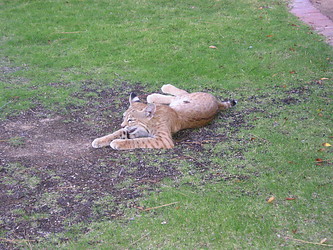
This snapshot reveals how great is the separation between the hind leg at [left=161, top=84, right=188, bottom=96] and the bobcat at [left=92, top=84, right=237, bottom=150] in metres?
0.72

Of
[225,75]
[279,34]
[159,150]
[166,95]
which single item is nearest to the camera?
[159,150]

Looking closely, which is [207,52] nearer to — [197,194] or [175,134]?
[175,134]

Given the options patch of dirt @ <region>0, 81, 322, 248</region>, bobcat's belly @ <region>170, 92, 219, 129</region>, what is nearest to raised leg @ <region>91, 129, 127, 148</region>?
patch of dirt @ <region>0, 81, 322, 248</region>

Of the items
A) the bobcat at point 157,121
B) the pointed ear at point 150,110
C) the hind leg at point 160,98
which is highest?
the pointed ear at point 150,110

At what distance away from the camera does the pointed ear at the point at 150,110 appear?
20.8 feet

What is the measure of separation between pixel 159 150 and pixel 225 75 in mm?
3381

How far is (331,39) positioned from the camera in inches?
396

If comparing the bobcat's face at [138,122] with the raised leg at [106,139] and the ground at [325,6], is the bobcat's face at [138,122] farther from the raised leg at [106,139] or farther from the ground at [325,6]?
the ground at [325,6]

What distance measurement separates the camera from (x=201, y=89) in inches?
321

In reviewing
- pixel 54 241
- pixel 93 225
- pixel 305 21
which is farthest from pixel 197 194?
pixel 305 21

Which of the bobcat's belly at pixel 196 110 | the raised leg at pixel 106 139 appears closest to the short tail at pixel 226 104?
the bobcat's belly at pixel 196 110

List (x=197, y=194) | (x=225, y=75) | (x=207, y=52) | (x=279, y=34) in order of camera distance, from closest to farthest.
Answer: (x=197, y=194) → (x=225, y=75) → (x=207, y=52) → (x=279, y=34)

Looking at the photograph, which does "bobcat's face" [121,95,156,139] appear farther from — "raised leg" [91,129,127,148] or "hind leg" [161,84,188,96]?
"hind leg" [161,84,188,96]

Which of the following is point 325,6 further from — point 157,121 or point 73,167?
point 73,167
